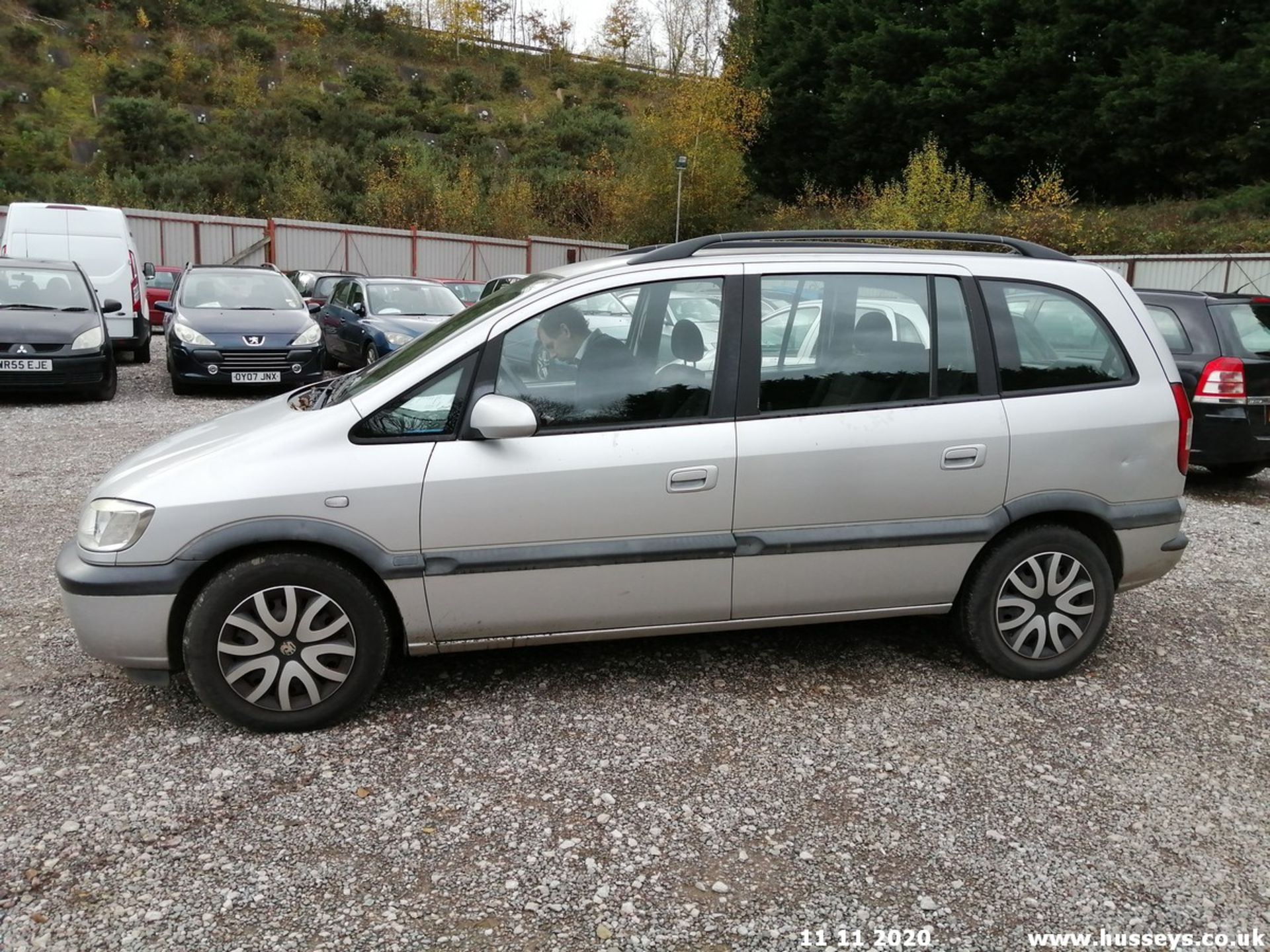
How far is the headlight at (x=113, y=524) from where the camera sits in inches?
133

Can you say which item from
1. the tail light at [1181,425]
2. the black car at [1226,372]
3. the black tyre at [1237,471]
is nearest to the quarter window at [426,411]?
the tail light at [1181,425]

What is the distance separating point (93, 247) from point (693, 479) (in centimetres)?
1392

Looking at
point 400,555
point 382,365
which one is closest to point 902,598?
point 400,555

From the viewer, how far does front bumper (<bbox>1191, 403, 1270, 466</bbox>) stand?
24.3ft

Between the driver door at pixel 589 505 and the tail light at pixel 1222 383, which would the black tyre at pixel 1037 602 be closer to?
the driver door at pixel 589 505

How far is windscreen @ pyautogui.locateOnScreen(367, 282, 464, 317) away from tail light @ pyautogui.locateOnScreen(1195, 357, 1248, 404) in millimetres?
9266

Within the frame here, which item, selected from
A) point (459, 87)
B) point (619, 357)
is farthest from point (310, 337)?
point (459, 87)

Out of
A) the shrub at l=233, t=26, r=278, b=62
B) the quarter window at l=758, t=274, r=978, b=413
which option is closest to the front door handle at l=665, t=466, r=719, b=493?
the quarter window at l=758, t=274, r=978, b=413

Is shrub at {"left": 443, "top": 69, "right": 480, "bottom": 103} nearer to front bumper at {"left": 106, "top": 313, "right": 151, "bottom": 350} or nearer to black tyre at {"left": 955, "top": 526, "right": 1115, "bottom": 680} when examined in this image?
front bumper at {"left": 106, "top": 313, "right": 151, "bottom": 350}

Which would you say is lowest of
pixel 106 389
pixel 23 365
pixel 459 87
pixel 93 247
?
pixel 106 389

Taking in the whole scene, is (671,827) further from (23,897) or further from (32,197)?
(32,197)

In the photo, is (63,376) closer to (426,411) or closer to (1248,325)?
(426,411)

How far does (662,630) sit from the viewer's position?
3.87 meters

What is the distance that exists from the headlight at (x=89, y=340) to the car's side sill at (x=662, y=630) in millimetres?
9244
